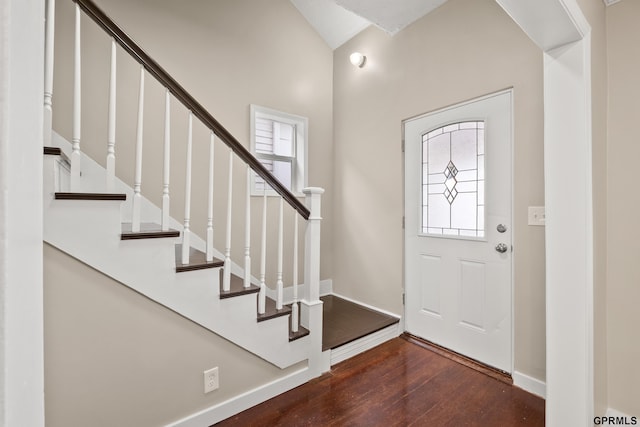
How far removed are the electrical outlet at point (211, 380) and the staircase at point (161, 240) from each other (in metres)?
0.20

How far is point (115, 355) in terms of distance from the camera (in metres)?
1.36

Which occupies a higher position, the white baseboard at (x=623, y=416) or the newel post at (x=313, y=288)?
the newel post at (x=313, y=288)

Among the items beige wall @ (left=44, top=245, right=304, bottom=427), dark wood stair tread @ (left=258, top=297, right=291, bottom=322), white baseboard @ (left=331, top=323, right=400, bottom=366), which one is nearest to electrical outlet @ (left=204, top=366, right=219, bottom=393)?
beige wall @ (left=44, top=245, right=304, bottom=427)

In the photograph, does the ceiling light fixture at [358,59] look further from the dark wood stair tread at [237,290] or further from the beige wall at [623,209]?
the dark wood stair tread at [237,290]

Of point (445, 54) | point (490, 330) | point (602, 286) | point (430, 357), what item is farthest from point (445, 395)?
point (445, 54)

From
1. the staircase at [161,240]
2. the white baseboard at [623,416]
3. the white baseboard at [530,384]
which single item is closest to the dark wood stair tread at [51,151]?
the staircase at [161,240]

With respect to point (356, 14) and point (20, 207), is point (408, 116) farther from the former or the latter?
point (20, 207)

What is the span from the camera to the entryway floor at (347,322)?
240cm

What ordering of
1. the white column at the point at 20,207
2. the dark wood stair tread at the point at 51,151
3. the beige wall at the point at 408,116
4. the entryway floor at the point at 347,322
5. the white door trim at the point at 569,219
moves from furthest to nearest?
the entryway floor at the point at 347,322 → the beige wall at the point at 408,116 → the white door trim at the point at 569,219 → the dark wood stair tread at the point at 51,151 → the white column at the point at 20,207

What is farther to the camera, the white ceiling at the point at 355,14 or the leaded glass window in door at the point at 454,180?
the white ceiling at the point at 355,14

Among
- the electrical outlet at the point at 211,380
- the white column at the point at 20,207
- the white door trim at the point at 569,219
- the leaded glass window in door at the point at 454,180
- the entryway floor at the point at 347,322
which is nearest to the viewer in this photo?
the white column at the point at 20,207

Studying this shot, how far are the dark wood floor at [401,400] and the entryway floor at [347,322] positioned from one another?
198mm

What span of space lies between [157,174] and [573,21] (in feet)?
9.22

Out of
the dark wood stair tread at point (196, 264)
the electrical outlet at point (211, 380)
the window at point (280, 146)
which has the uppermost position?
the window at point (280, 146)
